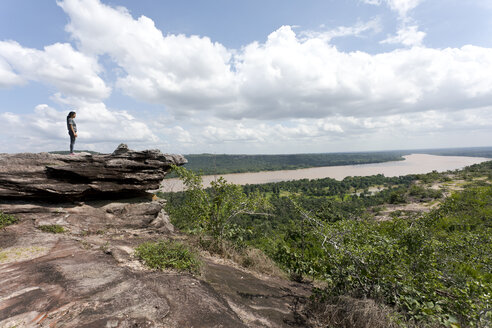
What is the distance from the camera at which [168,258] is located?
5.57 meters

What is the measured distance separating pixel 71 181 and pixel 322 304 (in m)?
10.1

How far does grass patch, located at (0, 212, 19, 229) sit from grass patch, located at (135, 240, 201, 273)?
203 inches

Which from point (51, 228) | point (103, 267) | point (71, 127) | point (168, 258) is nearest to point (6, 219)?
point (51, 228)

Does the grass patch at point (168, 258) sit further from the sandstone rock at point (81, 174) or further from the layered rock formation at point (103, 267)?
the sandstone rock at point (81, 174)

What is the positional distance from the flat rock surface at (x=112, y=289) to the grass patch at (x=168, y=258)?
23 centimetres

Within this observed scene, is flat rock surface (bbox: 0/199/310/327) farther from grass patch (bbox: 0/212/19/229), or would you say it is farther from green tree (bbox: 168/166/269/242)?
green tree (bbox: 168/166/269/242)

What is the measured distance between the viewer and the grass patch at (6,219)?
7.17 meters

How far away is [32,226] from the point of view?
7.44m

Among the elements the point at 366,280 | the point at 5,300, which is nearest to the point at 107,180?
the point at 5,300

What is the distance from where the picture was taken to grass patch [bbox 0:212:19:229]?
717 cm

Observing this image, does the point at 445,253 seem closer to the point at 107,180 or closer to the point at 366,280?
the point at 366,280

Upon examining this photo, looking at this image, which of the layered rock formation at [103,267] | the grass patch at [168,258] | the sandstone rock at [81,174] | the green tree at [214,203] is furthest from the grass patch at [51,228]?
the green tree at [214,203]

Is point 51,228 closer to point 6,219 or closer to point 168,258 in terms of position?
point 6,219

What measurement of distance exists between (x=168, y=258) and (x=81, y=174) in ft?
20.1
